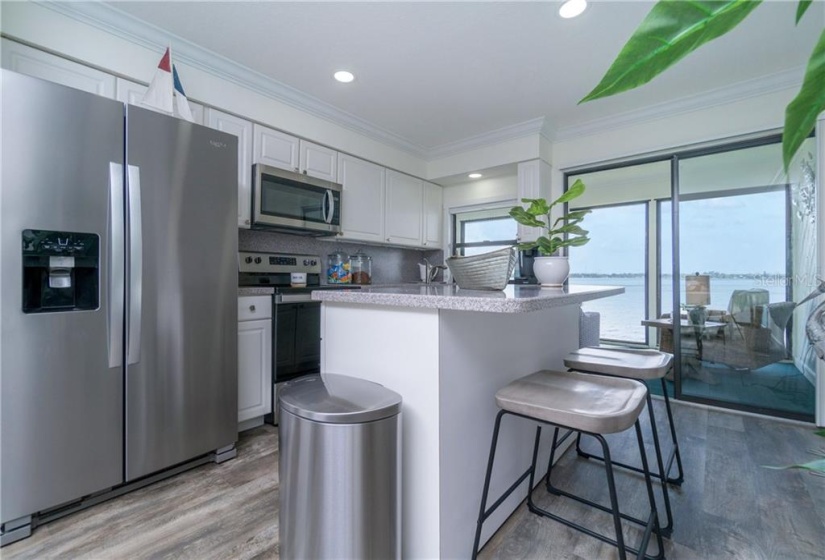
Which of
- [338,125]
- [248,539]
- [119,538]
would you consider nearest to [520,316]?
[248,539]

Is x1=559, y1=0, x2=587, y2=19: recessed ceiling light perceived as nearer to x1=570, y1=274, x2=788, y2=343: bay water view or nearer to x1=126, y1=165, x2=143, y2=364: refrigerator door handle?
x1=126, y1=165, x2=143, y2=364: refrigerator door handle

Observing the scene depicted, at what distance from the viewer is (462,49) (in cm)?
250

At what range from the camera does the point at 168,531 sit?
1.61 meters

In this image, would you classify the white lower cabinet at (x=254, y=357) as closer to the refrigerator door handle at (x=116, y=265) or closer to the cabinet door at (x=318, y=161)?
the refrigerator door handle at (x=116, y=265)

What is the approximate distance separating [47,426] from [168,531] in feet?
2.23

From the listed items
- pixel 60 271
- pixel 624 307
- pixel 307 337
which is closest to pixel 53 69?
pixel 60 271

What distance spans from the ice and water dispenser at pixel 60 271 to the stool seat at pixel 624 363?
7.49ft

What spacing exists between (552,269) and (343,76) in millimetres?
2101

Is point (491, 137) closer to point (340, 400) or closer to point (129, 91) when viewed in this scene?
point (129, 91)

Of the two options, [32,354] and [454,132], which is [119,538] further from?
[454,132]

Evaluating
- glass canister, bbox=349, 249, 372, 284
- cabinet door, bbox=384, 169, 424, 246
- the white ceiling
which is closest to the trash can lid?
the white ceiling

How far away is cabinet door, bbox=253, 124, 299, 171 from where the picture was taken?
2943mm

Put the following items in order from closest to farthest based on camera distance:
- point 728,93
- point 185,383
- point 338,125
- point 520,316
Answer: point 520,316 < point 185,383 < point 728,93 < point 338,125

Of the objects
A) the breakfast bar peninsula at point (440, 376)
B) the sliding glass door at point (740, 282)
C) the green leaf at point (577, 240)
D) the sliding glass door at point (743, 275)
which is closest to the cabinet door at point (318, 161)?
the breakfast bar peninsula at point (440, 376)
